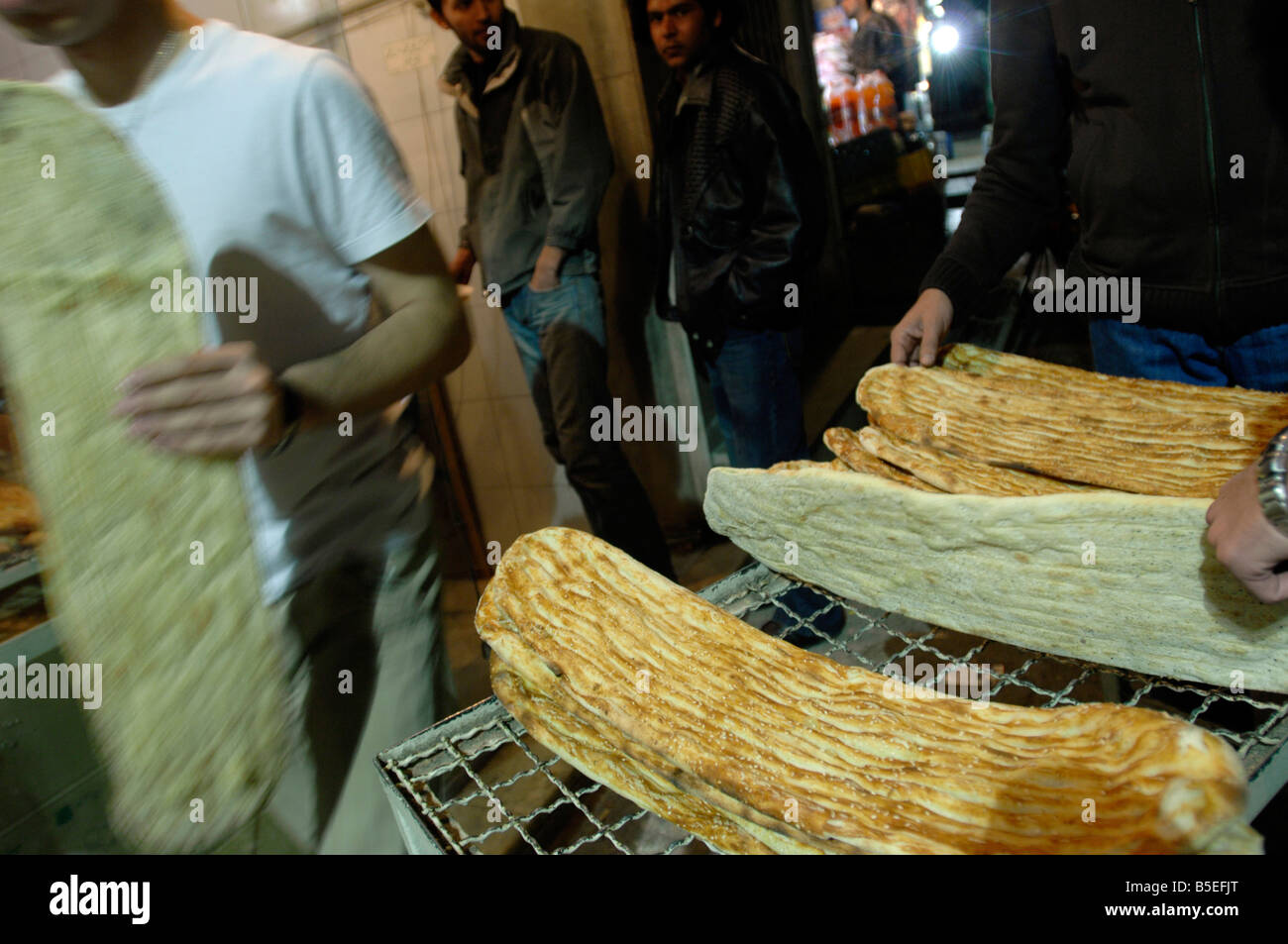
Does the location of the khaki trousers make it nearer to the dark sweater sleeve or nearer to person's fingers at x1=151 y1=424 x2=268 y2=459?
person's fingers at x1=151 y1=424 x2=268 y2=459

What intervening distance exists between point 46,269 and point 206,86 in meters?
0.38

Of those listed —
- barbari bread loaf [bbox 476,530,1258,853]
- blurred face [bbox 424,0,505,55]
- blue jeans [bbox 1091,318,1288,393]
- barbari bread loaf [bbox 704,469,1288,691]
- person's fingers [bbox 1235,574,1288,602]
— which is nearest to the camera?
barbari bread loaf [bbox 476,530,1258,853]

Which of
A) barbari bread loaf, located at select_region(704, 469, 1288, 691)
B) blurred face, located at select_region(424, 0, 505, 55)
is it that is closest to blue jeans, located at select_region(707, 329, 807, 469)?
blurred face, located at select_region(424, 0, 505, 55)

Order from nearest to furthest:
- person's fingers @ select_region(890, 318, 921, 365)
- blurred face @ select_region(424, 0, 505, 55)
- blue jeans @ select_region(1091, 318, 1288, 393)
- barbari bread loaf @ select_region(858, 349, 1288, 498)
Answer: barbari bread loaf @ select_region(858, 349, 1288, 498) → blue jeans @ select_region(1091, 318, 1288, 393) → person's fingers @ select_region(890, 318, 921, 365) → blurred face @ select_region(424, 0, 505, 55)

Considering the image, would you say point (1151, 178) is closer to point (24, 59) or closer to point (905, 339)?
point (905, 339)

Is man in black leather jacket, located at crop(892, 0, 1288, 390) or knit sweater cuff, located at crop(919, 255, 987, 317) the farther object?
knit sweater cuff, located at crop(919, 255, 987, 317)

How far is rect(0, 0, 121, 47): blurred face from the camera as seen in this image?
1074 mm

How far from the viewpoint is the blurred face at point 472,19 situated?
93.1 inches

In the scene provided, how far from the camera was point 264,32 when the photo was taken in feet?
4.28

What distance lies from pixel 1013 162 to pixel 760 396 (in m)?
1.19

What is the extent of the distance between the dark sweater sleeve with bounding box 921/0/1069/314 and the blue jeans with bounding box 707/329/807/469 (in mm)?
881

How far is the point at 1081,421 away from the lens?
1597mm

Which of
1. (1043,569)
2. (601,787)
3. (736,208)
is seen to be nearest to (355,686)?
(601,787)
